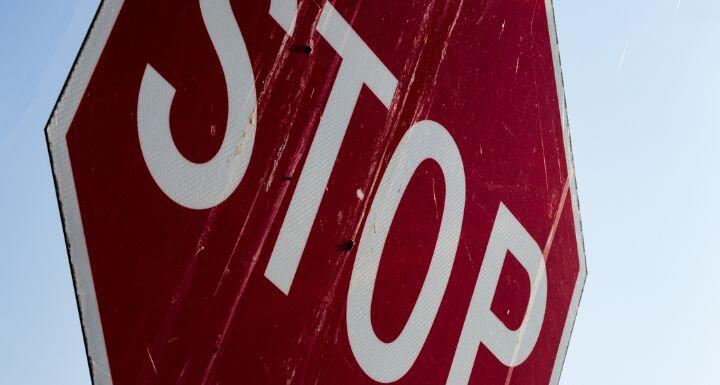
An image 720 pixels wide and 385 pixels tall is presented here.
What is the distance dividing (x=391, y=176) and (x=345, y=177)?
0.11 meters

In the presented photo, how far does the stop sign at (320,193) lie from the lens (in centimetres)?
95

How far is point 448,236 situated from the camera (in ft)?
4.91

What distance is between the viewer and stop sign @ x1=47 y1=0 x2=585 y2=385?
95 centimetres

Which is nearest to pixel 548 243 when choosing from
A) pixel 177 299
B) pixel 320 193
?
pixel 320 193

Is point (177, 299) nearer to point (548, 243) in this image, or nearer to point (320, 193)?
point (320, 193)

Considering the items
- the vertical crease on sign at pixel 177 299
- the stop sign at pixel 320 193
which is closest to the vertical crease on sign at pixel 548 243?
the stop sign at pixel 320 193

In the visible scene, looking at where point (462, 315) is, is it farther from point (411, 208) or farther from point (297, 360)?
point (297, 360)

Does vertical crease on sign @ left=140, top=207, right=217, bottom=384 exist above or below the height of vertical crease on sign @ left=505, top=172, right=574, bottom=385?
below

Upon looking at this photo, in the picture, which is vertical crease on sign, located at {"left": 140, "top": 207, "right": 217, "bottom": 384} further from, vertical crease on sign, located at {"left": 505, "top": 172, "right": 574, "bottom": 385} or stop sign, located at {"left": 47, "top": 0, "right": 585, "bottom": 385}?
vertical crease on sign, located at {"left": 505, "top": 172, "right": 574, "bottom": 385}

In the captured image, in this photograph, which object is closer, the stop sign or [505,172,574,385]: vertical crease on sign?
the stop sign

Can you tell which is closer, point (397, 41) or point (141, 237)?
point (141, 237)

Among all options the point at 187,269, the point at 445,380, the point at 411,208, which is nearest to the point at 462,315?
the point at 445,380

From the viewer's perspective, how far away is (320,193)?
48.9 inches

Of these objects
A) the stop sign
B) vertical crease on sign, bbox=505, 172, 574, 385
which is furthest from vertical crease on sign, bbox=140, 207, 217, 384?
vertical crease on sign, bbox=505, 172, 574, 385
